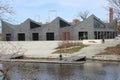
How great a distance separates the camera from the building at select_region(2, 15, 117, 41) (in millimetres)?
100000

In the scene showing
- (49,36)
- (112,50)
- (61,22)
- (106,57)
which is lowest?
(106,57)

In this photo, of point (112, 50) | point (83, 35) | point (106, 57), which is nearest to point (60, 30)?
point (83, 35)

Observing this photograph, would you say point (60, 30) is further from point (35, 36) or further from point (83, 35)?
point (35, 36)

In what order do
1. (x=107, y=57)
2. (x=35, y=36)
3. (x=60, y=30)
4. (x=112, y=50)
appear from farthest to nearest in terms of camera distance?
1. (x=35, y=36)
2. (x=60, y=30)
3. (x=112, y=50)
4. (x=107, y=57)

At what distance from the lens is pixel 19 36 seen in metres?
113

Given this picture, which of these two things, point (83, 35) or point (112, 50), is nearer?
point (112, 50)

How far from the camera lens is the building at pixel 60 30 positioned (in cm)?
10000

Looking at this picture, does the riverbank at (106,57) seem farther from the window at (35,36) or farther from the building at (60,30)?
the window at (35,36)

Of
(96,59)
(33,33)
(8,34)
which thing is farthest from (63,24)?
(96,59)

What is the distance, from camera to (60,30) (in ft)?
346

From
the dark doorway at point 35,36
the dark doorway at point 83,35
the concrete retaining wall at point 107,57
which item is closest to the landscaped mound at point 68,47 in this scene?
the concrete retaining wall at point 107,57

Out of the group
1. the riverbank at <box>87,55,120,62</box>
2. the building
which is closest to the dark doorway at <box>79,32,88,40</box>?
the building

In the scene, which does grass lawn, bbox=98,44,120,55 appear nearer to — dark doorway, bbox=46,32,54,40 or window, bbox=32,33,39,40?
dark doorway, bbox=46,32,54,40

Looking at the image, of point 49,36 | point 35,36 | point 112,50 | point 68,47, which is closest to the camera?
point 112,50
